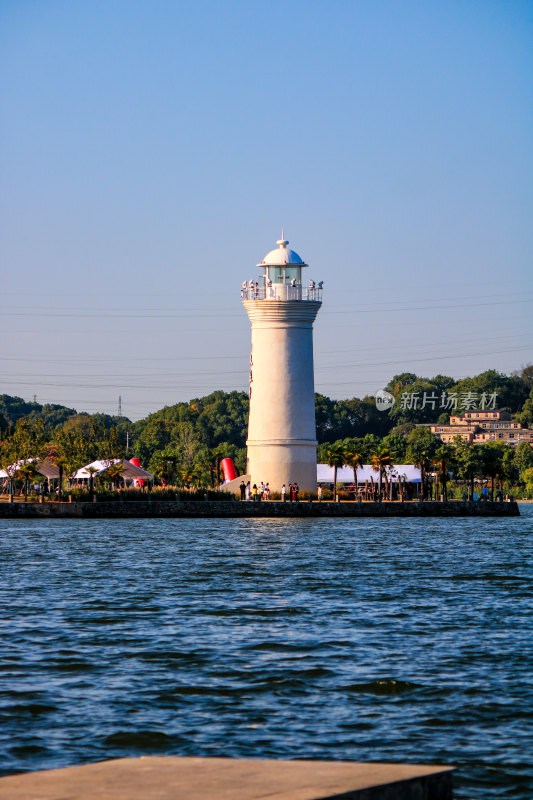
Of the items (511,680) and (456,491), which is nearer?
(511,680)

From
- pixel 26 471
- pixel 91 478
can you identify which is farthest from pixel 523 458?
pixel 26 471

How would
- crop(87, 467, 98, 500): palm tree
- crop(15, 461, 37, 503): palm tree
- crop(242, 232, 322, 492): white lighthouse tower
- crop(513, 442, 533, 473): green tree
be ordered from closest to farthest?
1. crop(242, 232, 322, 492): white lighthouse tower
2. crop(87, 467, 98, 500): palm tree
3. crop(15, 461, 37, 503): palm tree
4. crop(513, 442, 533, 473): green tree

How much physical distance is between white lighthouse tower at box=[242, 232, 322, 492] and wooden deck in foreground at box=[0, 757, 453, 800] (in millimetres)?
58039

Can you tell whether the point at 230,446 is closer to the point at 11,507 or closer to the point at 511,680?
the point at 11,507

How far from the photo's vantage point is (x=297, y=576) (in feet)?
100

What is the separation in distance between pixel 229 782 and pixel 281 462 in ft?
195

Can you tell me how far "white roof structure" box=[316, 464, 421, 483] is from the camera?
9369 cm

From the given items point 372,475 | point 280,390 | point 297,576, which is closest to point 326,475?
point 372,475

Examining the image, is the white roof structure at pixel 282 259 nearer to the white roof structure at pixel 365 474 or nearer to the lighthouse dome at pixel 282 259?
the lighthouse dome at pixel 282 259

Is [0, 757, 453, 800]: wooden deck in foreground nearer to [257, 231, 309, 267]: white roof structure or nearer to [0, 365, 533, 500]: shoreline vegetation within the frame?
[257, 231, 309, 267]: white roof structure

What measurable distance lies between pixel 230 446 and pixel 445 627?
13808cm

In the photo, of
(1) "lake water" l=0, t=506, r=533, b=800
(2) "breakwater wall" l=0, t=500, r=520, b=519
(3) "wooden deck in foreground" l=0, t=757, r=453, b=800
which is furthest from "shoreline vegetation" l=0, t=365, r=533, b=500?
(3) "wooden deck in foreground" l=0, t=757, r=453, b=800

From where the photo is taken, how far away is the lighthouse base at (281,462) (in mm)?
66625

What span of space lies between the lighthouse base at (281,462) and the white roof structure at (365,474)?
2554 centimetres
